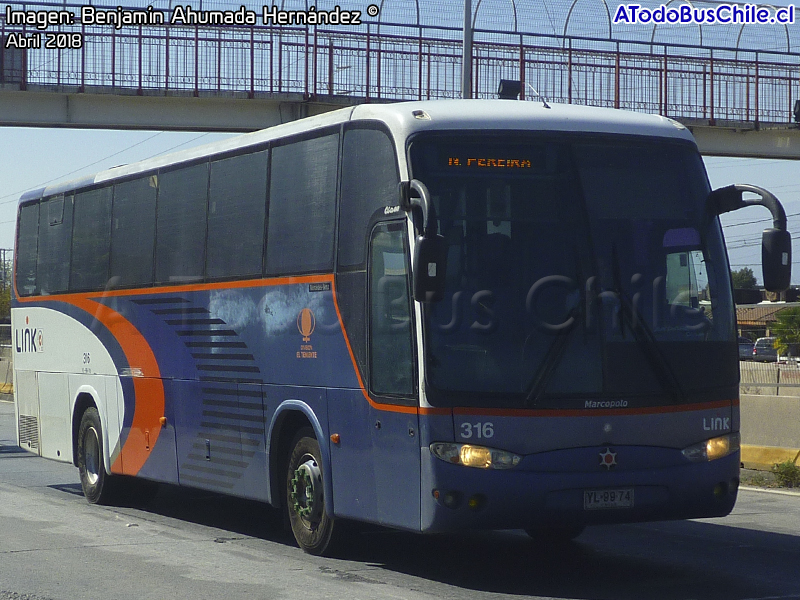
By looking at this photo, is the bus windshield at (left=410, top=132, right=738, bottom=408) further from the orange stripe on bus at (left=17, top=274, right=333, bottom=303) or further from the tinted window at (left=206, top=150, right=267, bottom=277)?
the tinted window at (left=206, top=150, right=267, bottom=277)

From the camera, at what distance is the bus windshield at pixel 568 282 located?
861 cm

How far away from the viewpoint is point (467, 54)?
23.4 m

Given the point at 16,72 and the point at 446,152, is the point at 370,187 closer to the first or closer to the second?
the point at 446,152

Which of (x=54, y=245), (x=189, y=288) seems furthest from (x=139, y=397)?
(x=54, y=245)

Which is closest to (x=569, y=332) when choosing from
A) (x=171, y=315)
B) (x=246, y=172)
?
(x=246, y=172)

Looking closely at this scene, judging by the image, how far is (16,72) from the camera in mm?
26844

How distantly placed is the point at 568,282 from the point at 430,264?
1.12 metres

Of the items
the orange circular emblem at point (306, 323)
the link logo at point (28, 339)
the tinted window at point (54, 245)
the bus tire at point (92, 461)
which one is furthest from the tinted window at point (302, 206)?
the link logo at point (28, 339)

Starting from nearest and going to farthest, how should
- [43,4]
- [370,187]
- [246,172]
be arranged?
[370,187]
[246,172]
[43,4]

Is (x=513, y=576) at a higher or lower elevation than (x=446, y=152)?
lower

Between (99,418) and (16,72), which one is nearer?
(99,418)

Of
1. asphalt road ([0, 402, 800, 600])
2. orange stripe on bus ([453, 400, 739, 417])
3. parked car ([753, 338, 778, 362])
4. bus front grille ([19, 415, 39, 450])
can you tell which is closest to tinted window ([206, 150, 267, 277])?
asphalt road ([0, 402, 800, 600])

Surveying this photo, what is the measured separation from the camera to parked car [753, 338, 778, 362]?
30.0 m

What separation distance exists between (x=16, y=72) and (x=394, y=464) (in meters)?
20.5
